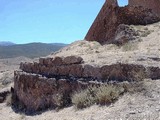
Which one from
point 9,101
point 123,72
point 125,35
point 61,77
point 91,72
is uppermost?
point 125,35

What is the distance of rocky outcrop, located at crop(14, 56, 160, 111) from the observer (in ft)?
37.0

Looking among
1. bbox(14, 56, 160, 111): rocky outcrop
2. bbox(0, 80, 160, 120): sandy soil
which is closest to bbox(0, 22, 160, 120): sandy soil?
bbox(0, 80, 160, 120): sandy soil

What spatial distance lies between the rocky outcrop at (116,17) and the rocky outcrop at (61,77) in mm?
5421

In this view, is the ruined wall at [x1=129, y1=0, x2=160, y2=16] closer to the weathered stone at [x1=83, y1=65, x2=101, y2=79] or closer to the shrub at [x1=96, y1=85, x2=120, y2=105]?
the weathered stone at [x1=83, y1=65, x2=101, y2=79]

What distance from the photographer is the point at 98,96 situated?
10.3m

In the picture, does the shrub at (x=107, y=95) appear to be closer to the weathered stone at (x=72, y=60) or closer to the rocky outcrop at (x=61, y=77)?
the rocky outcrop at (x=61, y=77)

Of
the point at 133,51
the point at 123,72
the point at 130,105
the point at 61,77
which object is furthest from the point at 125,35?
the point at 130,105

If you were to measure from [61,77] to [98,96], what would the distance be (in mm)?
3750

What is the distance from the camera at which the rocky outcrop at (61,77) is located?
11.3 meters

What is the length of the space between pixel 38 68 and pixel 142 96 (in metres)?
7.63

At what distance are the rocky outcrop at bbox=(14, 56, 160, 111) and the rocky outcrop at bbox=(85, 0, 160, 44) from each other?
542 cm

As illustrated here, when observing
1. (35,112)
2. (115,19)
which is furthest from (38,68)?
(115,19)

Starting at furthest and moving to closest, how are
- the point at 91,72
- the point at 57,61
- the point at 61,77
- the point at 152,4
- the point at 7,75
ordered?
the point at 7,75 → the point at 152,4 → the point at 57,61 → the point at 61,77 → the point at 91,72

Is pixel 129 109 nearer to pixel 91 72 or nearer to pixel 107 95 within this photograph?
pixel 107 95
